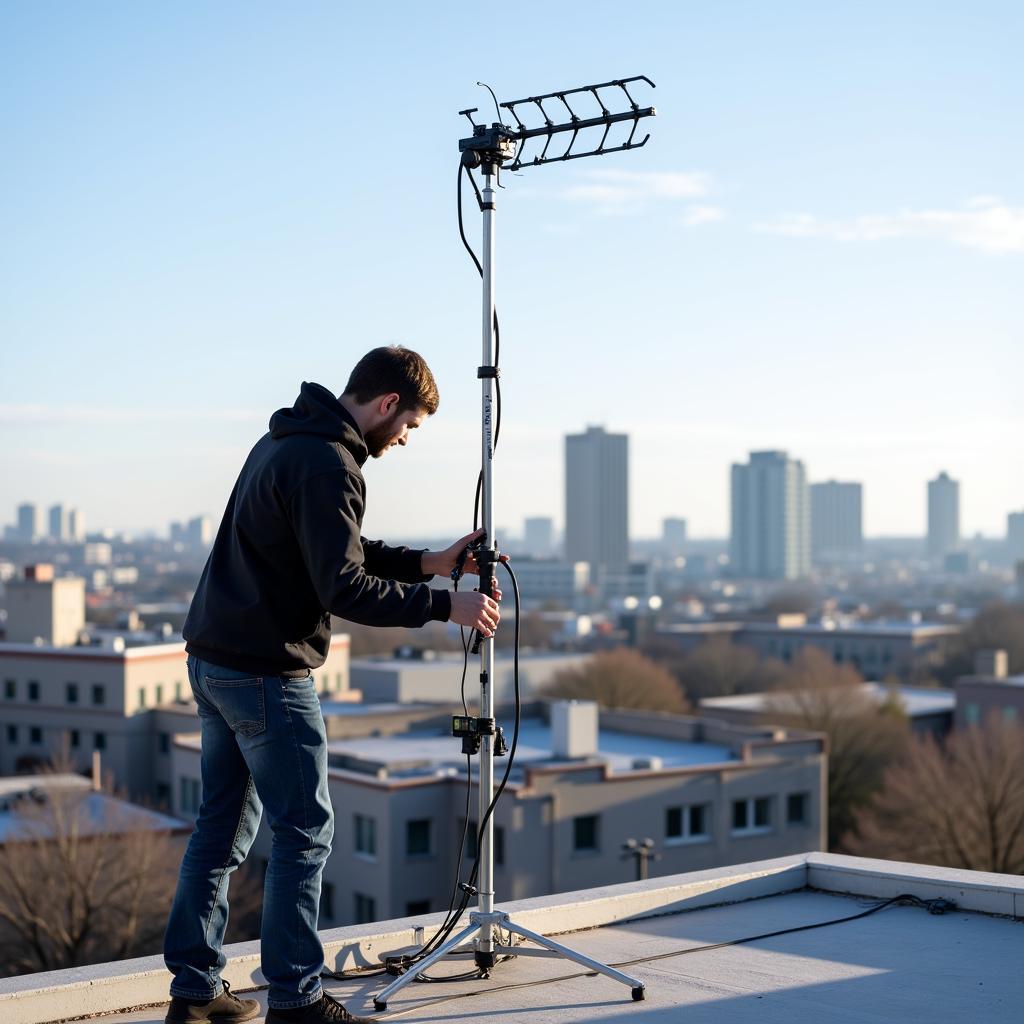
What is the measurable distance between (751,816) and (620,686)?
2612 cm

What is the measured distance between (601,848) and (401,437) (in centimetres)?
2683

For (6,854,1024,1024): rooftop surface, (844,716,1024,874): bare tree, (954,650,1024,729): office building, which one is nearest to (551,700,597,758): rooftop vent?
(844,716,1024,874): bare tree

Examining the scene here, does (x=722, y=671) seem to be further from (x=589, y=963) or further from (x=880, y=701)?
(x=589, y=963)

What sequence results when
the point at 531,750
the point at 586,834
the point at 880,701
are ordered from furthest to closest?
the point at 880,701, the point at 531,750, the point at 586,834

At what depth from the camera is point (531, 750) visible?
35.0 m

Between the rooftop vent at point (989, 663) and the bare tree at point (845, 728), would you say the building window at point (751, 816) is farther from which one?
the rooftop vent at point (989, 663)

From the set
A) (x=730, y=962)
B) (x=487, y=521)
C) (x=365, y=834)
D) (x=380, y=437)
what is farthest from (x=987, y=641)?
(x=380, y=437)

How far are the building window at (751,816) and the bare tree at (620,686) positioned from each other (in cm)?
2395

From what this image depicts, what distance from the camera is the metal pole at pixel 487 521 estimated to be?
16.1 ft

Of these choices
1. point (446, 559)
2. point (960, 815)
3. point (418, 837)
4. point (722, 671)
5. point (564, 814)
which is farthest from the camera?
point (722, 671)

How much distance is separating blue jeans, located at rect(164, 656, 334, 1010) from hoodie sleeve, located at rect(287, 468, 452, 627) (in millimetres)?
340

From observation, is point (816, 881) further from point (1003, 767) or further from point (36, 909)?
point (1003, 767)

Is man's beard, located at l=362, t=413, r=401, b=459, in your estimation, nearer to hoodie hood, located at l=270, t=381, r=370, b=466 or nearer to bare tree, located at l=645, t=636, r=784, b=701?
hoodie hood, located at l=270, t=381, r=370, b=466

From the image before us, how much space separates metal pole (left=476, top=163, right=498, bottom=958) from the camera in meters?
4.90
